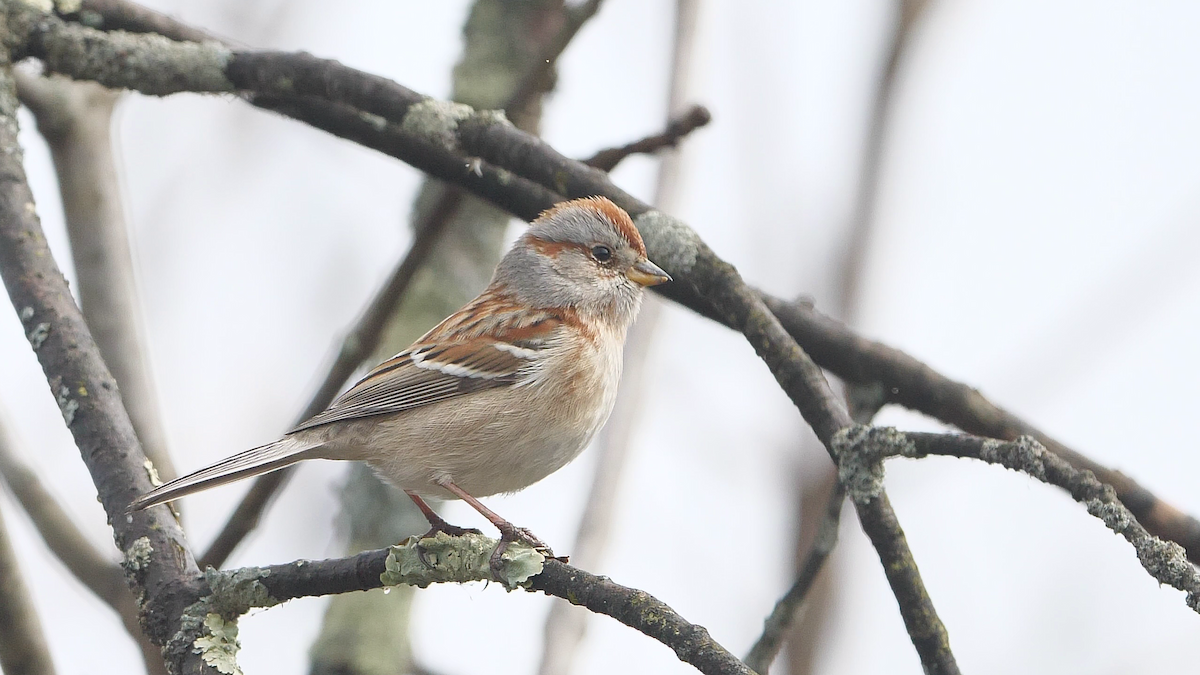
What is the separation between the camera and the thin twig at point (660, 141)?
3.89m

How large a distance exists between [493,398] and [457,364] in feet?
1.00

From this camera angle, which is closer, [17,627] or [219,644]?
[219,644]

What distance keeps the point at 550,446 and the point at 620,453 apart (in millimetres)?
1231

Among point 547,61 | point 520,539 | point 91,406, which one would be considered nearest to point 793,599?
point 520,539

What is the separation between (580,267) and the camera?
4730mm

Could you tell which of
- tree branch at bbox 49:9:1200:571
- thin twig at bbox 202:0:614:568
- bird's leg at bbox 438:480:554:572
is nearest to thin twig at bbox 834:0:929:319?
thin twig at bbox 202:0:614:568

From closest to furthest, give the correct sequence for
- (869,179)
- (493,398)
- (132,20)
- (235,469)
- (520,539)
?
1. (520,539)
2. (235,469)
3. (493,398)
4. (132,20)
5. (869,179)

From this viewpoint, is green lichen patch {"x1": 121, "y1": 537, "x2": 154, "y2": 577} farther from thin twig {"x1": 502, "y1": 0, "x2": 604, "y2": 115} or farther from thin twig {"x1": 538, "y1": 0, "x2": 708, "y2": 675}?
thin twig {"x1": 502, "y1": 0, "x2": 604, "y2": 115}

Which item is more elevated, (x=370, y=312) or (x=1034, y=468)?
(x=370, y=312)

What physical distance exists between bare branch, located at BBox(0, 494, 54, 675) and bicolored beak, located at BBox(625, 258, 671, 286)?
7.91 feet

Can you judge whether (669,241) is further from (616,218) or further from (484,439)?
(616,218)

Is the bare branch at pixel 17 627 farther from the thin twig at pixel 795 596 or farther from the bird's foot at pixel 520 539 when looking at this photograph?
the thin twig at pixel 795 596

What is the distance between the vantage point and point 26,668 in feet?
11.7

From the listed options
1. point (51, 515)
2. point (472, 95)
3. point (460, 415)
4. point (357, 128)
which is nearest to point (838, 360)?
point (460, 415)
